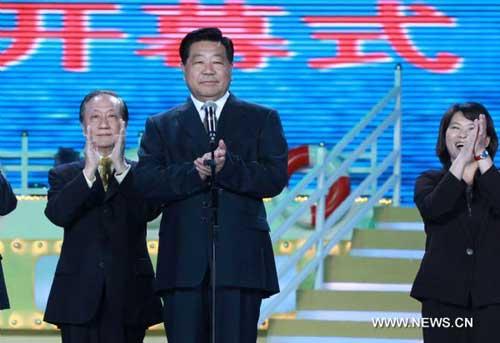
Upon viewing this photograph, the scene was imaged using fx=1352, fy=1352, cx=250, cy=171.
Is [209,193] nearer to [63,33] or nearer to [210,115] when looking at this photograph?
[210,115]

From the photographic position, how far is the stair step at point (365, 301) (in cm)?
802

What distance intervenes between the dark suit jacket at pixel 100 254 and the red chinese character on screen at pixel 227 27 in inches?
207

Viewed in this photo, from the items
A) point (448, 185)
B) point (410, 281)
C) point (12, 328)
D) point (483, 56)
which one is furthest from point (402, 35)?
point (448, 185)

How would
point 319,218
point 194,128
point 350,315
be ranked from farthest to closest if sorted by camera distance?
point 319,218, point 350,315, point 194,128

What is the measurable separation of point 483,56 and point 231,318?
6121 mm

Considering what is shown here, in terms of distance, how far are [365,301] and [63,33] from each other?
3922 mm

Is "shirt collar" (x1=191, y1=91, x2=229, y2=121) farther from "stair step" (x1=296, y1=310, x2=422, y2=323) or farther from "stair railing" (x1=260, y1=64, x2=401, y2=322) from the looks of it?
"stair step" (x1=296, y1=310, x2=422, y2=323)

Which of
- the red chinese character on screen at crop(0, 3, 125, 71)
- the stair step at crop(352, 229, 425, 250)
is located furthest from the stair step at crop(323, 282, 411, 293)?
the red chinese character on screen at crop(0, 3, 125, 71)

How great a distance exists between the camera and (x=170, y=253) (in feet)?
16.9

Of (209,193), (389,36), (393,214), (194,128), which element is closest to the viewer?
(209,193)

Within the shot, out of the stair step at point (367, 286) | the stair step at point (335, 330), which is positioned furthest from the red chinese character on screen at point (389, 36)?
the stair step at point (335, 330)

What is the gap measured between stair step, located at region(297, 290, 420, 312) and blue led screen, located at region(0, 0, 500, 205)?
259 cm


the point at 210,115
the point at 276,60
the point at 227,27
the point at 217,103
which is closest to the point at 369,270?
the point at 276,60

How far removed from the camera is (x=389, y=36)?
34.8 ft
